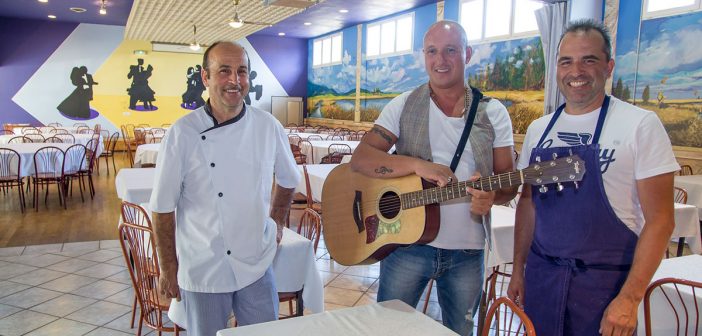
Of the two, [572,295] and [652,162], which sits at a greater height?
[652,162]

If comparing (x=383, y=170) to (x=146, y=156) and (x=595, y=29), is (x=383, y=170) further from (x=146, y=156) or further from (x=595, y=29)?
(x=146, y=156)

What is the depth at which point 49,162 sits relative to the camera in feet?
22.5

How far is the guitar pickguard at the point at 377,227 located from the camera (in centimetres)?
187

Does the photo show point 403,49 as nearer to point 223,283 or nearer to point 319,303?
point 319,303

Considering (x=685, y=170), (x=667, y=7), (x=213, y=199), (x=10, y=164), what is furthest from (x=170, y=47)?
(x=213, y=199)

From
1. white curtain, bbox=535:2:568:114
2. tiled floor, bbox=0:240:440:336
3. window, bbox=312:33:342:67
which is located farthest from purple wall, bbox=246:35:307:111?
tiled floor, bbox=0:240:440:336

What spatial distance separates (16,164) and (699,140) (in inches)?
331

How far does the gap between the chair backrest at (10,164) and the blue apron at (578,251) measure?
21.9ft

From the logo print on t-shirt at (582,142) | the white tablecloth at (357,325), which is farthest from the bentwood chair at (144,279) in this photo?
the logo print on t-shirt at (582,142)

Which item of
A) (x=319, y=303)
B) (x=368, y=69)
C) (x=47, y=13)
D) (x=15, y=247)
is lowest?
(x=15, y=247)

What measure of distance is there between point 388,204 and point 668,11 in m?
6.18

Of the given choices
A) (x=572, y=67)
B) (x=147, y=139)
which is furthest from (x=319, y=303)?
(x=147, y=139)

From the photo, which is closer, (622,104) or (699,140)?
(622,104)

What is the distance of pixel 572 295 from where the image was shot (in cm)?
160
